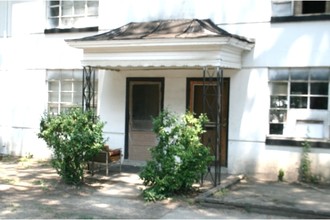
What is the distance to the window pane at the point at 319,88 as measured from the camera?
10055mm

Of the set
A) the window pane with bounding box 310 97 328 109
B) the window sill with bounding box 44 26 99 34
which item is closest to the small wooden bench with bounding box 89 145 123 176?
the window sill with bounding box 44 26 99 34

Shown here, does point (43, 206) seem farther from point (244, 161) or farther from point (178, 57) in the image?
point (244, 161)

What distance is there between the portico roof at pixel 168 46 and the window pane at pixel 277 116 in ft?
4.26

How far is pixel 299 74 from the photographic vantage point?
33.7 feet

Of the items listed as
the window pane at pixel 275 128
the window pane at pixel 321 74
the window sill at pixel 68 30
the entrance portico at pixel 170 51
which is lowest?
the window pane at pixel 275 128

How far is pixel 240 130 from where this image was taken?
35.6 ft

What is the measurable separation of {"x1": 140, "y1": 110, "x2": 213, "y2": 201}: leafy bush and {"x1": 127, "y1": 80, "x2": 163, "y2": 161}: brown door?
306 centimetres

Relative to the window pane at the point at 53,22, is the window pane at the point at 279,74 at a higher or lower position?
lower

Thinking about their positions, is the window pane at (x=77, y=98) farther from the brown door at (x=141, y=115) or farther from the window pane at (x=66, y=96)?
the brown door at (x=141, y=115)

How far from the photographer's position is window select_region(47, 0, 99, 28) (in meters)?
12.5

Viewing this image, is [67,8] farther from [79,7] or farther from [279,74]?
[279,74]

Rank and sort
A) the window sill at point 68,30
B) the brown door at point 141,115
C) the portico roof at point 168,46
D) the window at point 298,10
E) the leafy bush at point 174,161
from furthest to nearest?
1. the window sill at point 68,30
2. the brown door at point 141,115
3. the window at point 298,10
4. the portico roof at point 168,46
5. the leafy bush at point 174,161

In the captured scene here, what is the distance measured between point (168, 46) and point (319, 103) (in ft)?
11.1

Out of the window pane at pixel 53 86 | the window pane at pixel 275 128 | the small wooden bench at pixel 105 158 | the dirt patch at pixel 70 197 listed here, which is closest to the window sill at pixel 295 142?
the window pane at pixel 275 128
